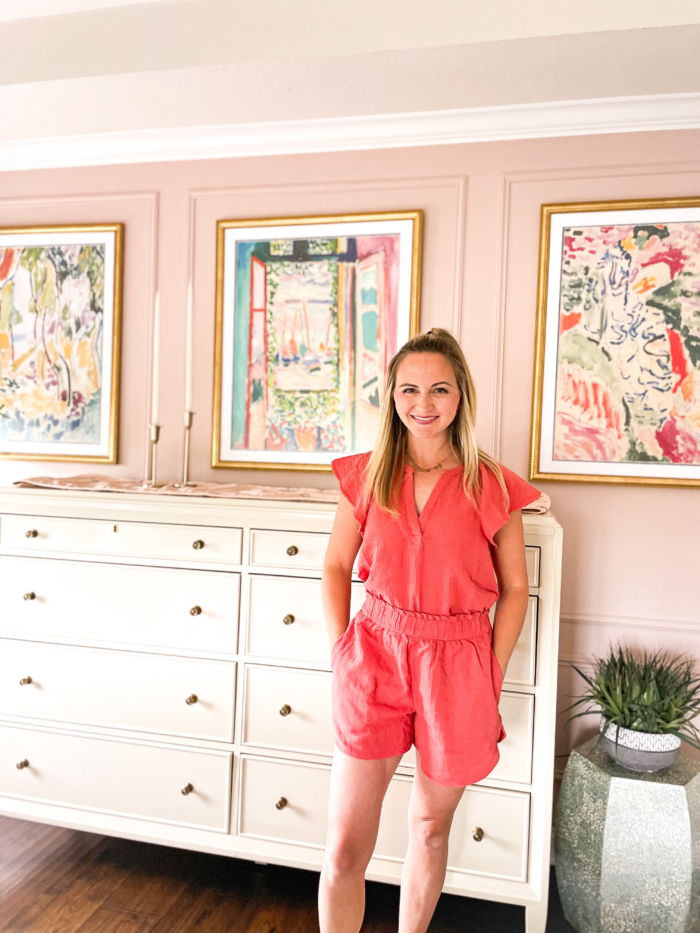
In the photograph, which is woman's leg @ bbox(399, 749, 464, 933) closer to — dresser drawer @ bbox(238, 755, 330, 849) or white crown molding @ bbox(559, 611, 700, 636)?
dresser drawer @ bbox(238, 755, 330, 849)

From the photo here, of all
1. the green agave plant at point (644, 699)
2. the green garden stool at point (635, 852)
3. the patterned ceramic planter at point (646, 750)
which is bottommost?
the green garden stool at point (635, 852)

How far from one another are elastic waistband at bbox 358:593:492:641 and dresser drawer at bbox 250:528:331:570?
348mm

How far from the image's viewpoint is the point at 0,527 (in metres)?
2.26

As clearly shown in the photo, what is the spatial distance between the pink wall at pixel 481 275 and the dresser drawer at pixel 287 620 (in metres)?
0.63

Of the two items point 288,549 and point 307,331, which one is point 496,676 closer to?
point 288,549

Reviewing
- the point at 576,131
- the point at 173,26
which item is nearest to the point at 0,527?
the point at 173,26

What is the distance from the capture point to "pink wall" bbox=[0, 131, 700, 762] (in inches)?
92.7

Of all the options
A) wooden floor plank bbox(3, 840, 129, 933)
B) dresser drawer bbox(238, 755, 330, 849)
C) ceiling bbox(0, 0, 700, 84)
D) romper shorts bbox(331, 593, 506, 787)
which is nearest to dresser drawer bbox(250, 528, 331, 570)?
romper shorts bbox(331, 593, 506, 787)

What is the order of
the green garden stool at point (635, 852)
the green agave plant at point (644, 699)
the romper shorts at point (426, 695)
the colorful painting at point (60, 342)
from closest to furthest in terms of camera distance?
the romper shorts at point (426, 695)
the green garden stool at point (635, 852)
the green agave plant at point (644, 699)
the colorful painting at point (60, 342)

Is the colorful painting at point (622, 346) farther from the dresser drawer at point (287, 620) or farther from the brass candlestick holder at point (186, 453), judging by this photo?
the brass candlestick holder at point (186, 453)

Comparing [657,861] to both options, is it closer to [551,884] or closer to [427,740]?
[551,884]

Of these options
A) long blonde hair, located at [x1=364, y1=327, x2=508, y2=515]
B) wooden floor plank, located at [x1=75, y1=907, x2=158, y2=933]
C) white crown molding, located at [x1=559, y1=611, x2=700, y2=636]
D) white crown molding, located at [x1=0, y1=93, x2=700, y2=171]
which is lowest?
wooden floor plank, located at [x1=75, y1=907, x2=158, y2=933]

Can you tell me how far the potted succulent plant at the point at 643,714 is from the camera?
1.98 meters

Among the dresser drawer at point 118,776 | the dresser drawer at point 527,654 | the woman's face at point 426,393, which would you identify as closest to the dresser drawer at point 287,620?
the dresser drawer at point 118,776
